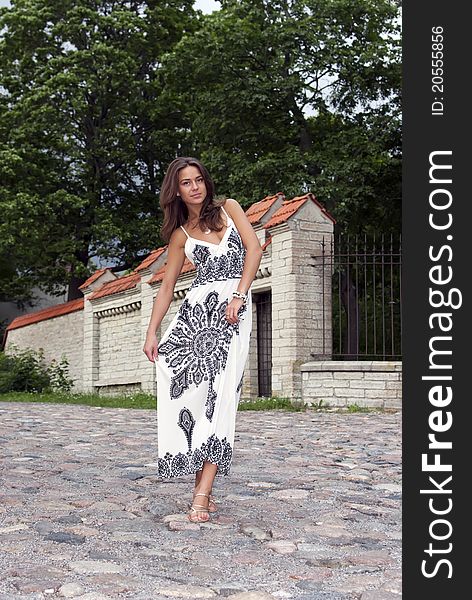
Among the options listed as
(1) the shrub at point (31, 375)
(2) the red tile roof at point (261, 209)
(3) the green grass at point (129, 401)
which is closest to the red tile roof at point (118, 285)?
(3) the green grass at point (129, 401)

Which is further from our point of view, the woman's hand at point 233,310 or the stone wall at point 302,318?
the stone wall at point 302,318

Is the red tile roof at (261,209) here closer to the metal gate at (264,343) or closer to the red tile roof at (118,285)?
the metal gate at (264,343)

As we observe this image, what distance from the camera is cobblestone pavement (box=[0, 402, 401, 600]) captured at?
345 cm

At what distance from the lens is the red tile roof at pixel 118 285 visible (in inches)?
717

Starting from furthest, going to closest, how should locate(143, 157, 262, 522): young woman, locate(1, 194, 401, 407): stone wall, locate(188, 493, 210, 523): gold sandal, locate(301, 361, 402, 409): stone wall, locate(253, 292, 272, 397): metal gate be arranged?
locate(253, 292, 272, 397): metal gate
locate(1, 194, 401, 407): stone wall
locate(301, 361, 402, 409): stone wall
locate(143, 157, 262, 522): young woman
locate(188, 493, 210, 523): gold sandal

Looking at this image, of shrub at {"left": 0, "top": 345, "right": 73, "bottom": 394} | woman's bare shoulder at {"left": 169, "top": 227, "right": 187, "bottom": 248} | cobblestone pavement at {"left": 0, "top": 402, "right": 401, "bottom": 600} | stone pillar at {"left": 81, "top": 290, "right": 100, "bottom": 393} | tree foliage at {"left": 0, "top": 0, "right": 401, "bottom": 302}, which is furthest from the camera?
tree foliage at {"left": 0, "top": 0, "right": 401, "bottom": 302}

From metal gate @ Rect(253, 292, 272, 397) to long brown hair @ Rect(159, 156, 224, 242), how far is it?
9290mm

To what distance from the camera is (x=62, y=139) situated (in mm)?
27359

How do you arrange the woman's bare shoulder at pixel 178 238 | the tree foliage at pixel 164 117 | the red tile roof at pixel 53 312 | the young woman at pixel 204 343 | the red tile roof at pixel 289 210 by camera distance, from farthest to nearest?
1. the tree foliage at pixel 164 117
2. the red tile roof at pixel 53 312
3. the red tile roof at pixel 289 210
4. the woman's bare shoulder at pixel 178 238
5. the young woman at pixel 204 343

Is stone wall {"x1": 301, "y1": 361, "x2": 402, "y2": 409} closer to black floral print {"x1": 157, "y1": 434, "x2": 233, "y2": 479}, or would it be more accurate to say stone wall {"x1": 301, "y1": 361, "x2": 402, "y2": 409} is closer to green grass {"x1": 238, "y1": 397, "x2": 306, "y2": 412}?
green grass {"x1": 238, "y1": 397, "x2": 306, "y2": 412}

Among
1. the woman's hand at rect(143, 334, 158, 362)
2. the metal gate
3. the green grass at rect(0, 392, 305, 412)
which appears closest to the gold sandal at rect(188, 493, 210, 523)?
the woman's hand at rect(143, 334, 158, 362)

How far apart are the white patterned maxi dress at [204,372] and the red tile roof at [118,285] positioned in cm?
1334

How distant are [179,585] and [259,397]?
35.8 feet

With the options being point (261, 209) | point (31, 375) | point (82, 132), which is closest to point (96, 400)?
point (31, 375)
